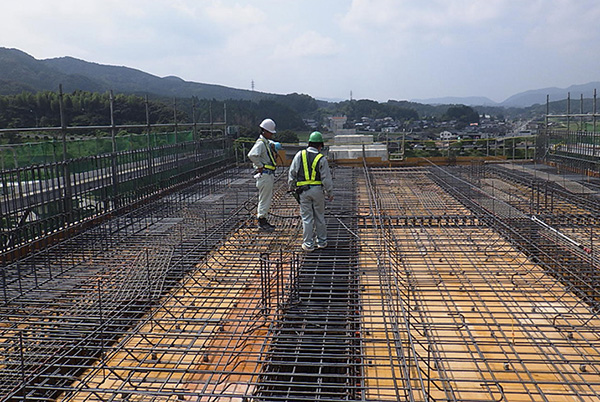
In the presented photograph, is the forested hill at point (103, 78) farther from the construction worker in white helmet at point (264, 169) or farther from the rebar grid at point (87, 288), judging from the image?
the construction worker in white helmet at point (264, 169)

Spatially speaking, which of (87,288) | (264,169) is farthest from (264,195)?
(87,288)

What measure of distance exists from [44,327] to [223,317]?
4.31ft

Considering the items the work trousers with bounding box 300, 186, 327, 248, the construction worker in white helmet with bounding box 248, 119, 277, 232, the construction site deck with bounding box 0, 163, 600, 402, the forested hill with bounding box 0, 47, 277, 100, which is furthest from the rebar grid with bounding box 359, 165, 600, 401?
the forested hill with bounding box 0, 47, 277, 100

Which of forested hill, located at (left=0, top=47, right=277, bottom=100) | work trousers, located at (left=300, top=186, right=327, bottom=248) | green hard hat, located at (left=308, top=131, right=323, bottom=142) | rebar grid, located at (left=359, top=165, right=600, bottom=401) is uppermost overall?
forested hill, located at (left=0, top=47, right=277, bottom=100)

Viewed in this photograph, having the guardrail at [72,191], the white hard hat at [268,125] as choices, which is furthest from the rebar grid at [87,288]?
the white hard hat at [268,125]

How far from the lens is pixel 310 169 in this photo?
17.5ft

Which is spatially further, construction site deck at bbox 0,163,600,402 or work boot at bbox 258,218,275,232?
work boot at bbox 258,218,275,232

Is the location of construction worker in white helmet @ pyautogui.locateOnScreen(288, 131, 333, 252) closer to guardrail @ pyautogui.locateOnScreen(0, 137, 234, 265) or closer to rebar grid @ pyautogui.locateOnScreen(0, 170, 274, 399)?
rebar grid @ pyautogui.locateOnScreen(0, 170, 274, 399)

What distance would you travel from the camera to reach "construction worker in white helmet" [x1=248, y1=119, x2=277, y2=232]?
6.41 metres

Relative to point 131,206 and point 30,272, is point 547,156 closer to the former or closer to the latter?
point 131,206

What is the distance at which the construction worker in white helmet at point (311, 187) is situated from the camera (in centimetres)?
532

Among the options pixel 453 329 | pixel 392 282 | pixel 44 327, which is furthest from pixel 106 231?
pixel 453 329

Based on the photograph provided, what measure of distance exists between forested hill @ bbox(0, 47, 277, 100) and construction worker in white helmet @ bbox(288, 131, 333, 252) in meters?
55.0

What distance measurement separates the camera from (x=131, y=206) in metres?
7.89
